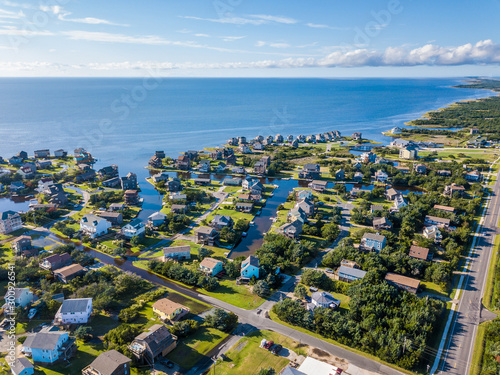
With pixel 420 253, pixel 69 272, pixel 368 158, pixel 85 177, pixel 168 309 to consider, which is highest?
pixel 85 177

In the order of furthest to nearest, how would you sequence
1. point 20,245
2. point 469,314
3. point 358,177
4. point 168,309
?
point 358,177 < point 20,245 < point 469,314 < point 168,309

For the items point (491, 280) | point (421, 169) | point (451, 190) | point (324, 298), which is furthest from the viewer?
point (421, 169)

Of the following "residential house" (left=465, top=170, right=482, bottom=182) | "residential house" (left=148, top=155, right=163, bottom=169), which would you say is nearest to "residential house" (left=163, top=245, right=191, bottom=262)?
"residential house" (left=148, top=155, right=163, bottom=169)

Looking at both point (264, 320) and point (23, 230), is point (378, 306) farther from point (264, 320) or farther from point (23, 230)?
point (23, 230)

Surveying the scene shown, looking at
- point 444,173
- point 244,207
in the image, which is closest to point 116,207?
point 244,207

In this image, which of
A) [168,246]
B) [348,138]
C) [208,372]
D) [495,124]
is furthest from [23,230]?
[495,124]

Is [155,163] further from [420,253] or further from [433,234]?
[420,253]

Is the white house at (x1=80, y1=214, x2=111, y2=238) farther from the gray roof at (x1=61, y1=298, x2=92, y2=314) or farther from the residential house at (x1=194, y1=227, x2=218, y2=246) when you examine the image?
the gray roof at (x1=61, y1=298, x2=92, y2=314)

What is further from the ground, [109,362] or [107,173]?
[107,173]
